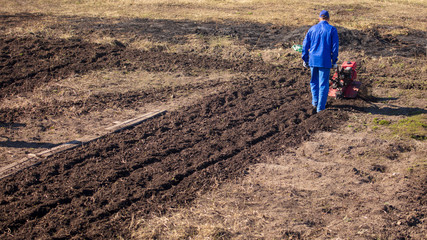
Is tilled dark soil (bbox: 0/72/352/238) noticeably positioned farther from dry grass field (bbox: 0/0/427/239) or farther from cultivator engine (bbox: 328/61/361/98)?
cultivator engine (bbox: 328/61/361/98)

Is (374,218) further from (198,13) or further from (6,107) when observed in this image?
(198,13)

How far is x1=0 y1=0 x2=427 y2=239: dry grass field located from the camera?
4.48 meters

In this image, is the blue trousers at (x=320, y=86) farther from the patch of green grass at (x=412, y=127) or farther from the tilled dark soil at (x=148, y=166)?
the patch of green grass at (x=412, y=127)

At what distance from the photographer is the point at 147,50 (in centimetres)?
1298

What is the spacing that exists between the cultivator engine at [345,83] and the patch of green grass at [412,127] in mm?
A: 1303

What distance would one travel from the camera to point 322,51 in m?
7.31

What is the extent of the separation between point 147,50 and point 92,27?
435 cm

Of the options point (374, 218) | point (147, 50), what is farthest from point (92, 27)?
point (374, 218)

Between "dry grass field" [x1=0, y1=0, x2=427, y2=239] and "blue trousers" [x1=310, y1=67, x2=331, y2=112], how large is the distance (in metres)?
0.34

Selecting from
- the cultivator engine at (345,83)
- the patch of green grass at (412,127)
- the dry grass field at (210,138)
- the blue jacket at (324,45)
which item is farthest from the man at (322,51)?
the patch of green grass at (412,127)

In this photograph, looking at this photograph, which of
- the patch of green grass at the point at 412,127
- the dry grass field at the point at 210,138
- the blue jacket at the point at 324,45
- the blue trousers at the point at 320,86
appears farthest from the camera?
the blue trousers at the point at 320,86

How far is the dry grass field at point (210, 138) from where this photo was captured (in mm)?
4477

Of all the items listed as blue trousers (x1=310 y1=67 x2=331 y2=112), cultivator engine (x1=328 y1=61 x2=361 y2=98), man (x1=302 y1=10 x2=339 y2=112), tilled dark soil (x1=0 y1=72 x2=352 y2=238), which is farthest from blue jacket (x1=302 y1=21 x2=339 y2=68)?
tilled dark soil (x1=0 y1=72 x2=352 y2=238)

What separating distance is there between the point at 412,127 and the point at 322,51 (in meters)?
2.23
